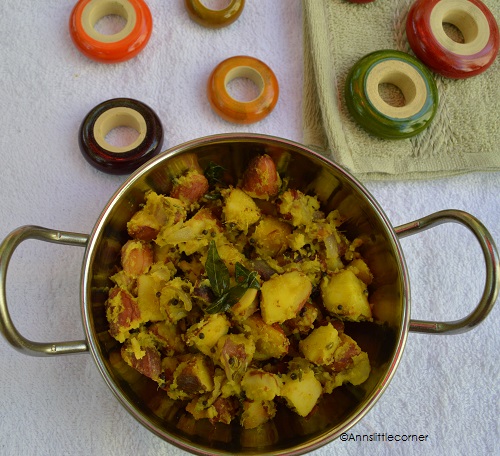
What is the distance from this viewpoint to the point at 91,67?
3.08ft

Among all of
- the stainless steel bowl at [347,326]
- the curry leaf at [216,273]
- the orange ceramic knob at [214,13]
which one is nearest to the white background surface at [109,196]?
the orange ceramic knob at [214,13]

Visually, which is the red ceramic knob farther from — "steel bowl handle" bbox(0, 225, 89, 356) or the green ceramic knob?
"steel bowl handle" bbox(0, 225, 89, 356)

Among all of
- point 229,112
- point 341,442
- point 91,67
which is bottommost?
point 341,442

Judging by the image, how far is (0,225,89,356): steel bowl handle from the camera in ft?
1.93

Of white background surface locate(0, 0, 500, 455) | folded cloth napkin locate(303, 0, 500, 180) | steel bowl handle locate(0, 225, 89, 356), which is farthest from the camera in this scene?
folded cloth napkin locate(303, 0, 500, 180)

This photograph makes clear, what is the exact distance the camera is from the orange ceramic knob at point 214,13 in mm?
940

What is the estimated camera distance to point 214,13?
938mm

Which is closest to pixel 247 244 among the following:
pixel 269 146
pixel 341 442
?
pixel 269 146

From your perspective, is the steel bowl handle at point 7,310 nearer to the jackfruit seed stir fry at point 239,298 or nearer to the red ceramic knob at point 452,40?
the jackfruit seed stir fry at point 239,298

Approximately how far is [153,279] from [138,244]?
60 mm

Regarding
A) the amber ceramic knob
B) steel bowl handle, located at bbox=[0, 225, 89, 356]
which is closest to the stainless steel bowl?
steel bowl handle, located at bbox=[0, 225, 89, 356]

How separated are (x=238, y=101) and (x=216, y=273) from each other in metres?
0.36

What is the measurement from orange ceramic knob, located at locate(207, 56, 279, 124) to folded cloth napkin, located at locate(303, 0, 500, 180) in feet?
0.25

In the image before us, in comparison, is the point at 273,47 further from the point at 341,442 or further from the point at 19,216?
the point at 341,442
